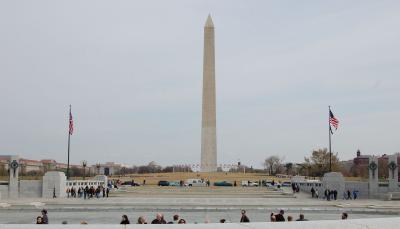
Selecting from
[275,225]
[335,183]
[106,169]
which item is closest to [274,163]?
[106,169]

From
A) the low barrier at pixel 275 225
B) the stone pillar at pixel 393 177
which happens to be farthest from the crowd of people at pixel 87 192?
the low barrier at pixel 275 225

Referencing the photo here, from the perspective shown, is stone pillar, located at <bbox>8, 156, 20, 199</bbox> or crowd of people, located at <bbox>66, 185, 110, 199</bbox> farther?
crowd of people, located at <bbox>66, 185, 110, 199</bbox>

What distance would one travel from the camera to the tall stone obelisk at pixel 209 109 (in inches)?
2569

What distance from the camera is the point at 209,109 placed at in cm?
6719

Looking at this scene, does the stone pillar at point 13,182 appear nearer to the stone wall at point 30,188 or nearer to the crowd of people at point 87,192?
the stone wall at point 30,188

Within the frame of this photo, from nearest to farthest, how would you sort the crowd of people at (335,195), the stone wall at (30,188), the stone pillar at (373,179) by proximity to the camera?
the crowd of people at (335,195), the stone wall at (30,188), the stone pillar at (373,179)

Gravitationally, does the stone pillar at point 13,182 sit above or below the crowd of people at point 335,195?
above

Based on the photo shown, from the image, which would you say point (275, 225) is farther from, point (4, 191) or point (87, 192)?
point (4, 191)

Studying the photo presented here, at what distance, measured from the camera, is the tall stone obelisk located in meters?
65.2

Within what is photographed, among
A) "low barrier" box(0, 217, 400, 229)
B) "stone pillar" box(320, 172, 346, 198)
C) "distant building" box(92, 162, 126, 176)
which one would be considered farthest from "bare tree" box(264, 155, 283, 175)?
"low barrier" box(0, 217, 400, 229)

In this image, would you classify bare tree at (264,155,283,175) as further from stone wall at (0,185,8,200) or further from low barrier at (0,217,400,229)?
low barrier at (0,217,400,229)

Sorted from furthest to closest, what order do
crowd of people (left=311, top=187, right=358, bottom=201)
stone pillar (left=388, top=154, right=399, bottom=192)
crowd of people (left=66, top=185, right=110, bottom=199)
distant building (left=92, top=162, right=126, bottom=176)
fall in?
distant building (left=92, top=162, right=126, bottom=176), stone pillar (left=388, top=154, right=399, bottom=192), crowd of people (left=66, top=185, right=110, bottom=199), crowd of people (left=311, top=187, right=358, bottom=201)

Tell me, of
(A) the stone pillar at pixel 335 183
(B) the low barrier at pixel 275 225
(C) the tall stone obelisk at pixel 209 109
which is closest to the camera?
(B) the low barrier at pixel 275 225

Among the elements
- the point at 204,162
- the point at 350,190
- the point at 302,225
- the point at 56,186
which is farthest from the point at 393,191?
the point at 302,225
